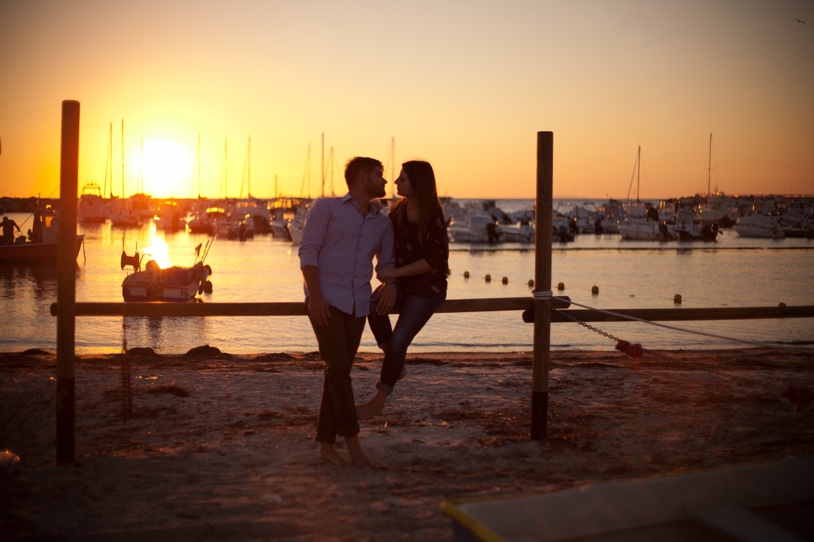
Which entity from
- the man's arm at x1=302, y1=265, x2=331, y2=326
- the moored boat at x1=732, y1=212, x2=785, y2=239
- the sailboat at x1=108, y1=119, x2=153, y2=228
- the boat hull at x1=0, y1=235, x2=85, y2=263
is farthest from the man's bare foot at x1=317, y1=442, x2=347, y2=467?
the sailboat at x1=108, y1=119, x2=153, y2=228

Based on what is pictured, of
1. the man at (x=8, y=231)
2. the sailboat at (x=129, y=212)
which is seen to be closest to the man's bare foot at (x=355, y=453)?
the man at (x=8, y=231)

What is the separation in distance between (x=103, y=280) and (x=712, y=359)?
30.2 m

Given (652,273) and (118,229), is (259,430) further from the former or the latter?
(118,229)

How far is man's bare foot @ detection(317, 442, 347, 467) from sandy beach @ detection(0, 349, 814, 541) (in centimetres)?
7

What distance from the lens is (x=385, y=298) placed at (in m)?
5.47

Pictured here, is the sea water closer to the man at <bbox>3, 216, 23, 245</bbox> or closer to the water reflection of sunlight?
the water reflection of sunlight

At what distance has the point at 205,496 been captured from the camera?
483cm

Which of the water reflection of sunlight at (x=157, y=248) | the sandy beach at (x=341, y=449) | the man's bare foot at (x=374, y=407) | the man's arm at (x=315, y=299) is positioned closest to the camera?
the sandy beach at (x=341, y=449)

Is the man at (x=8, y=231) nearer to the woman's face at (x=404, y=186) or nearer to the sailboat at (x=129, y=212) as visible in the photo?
the woman's face at (x=404, y=186)

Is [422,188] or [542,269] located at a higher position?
[422,188]

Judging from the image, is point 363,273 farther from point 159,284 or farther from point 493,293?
point 493,293

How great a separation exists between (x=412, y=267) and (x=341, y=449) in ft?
5.32

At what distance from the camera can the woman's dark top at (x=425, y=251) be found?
18.4ft

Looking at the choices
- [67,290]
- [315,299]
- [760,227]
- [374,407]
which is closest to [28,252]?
[67,290]
